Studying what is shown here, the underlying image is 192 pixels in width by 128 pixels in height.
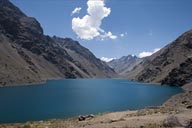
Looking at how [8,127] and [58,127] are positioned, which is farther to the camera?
[8,127]

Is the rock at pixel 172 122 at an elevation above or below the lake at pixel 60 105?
below

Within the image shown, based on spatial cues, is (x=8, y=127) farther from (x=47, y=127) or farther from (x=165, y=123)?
(x=165, y=123)

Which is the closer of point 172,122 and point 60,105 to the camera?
point 172,122

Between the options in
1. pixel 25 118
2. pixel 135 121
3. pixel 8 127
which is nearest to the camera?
pixel 135 121

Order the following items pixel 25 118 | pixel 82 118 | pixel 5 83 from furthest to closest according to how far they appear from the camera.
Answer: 1. pixel 5 83
2. pixel 25 118
3. pixel 82 118

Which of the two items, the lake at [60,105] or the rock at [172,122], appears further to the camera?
the lake at [60,105]

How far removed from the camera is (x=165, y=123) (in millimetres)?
30719

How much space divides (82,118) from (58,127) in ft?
29.7

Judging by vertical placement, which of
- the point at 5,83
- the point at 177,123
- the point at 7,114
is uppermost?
the point at 5,83

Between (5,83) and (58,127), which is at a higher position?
(5,83)

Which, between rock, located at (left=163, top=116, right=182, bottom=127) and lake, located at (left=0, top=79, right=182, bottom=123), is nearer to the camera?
rock, located at (left=163, top=116, right=182, bottom=127)

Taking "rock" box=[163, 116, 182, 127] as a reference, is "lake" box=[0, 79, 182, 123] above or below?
above

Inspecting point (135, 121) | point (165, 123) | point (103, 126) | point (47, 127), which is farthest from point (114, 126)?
point (47, 127)

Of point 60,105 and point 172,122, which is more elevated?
point 60,105
